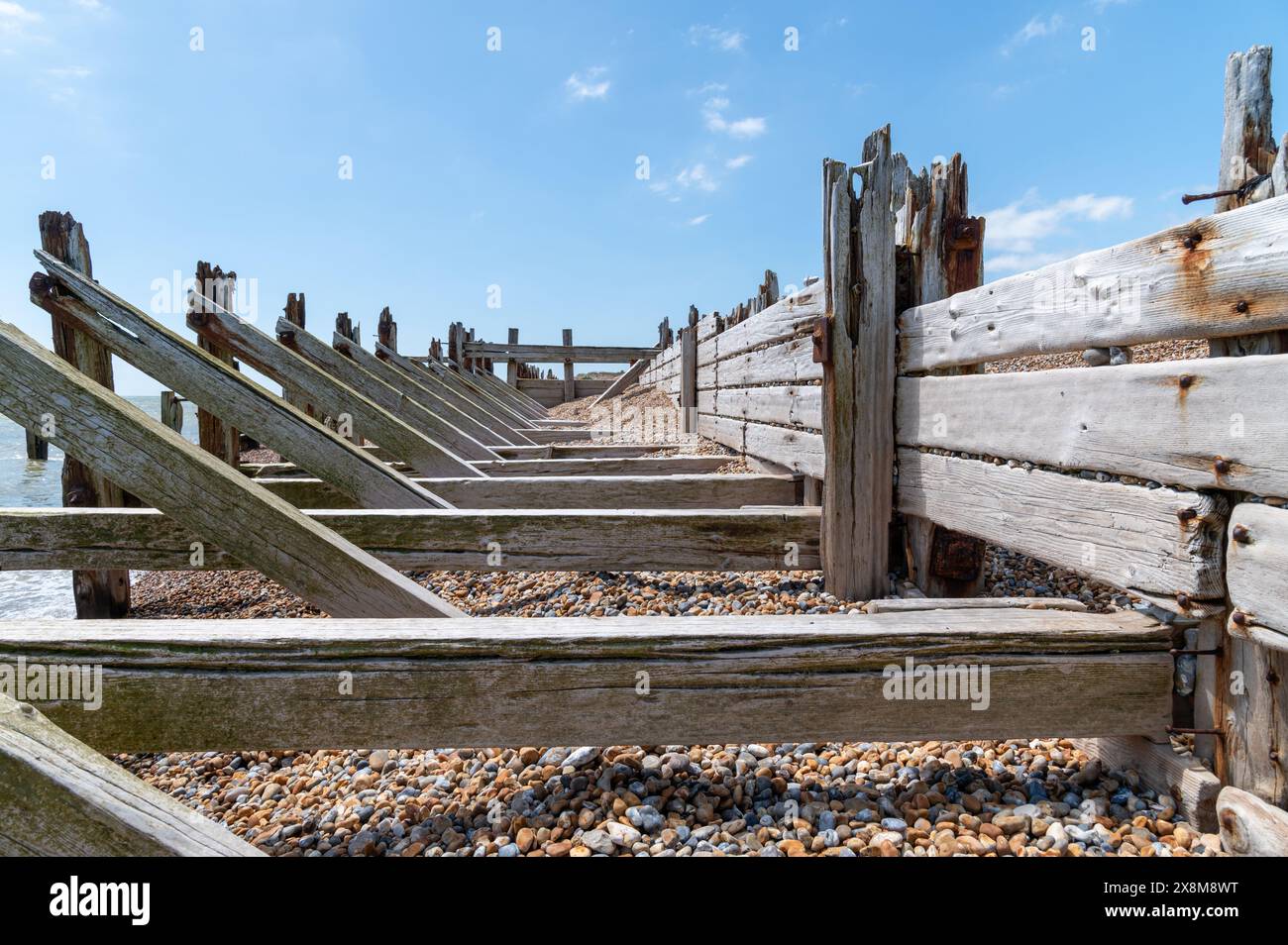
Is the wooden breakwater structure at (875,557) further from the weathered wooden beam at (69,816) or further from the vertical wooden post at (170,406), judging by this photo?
the vertical wooden post at (170,406)

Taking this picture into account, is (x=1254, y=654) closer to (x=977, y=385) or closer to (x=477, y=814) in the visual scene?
(x=977, y=385)

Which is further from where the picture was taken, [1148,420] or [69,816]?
[1148,420]

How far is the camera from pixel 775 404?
5863 mm

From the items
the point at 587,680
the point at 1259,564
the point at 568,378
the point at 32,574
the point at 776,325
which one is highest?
the point at 568,378

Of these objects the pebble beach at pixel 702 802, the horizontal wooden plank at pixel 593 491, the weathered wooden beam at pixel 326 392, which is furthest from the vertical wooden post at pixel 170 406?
the pebble beach at pixel 702 802

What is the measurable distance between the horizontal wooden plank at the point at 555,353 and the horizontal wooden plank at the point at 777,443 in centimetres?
1596

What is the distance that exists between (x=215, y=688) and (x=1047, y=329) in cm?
317

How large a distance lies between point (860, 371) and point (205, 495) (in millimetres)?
3147

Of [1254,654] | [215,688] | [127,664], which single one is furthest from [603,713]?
[1254,654]

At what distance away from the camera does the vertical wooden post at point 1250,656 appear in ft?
6.02

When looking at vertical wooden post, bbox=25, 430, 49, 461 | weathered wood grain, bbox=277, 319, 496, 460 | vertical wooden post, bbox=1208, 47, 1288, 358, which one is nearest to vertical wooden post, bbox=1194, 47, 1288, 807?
vertical wooden post, bbox=1208, 47, 1288, 358

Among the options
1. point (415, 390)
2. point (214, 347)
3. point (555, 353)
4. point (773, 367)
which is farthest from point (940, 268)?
point (555, 353)

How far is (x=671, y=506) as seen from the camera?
4.83m

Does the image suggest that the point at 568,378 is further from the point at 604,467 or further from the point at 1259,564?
the point at 1259,564
